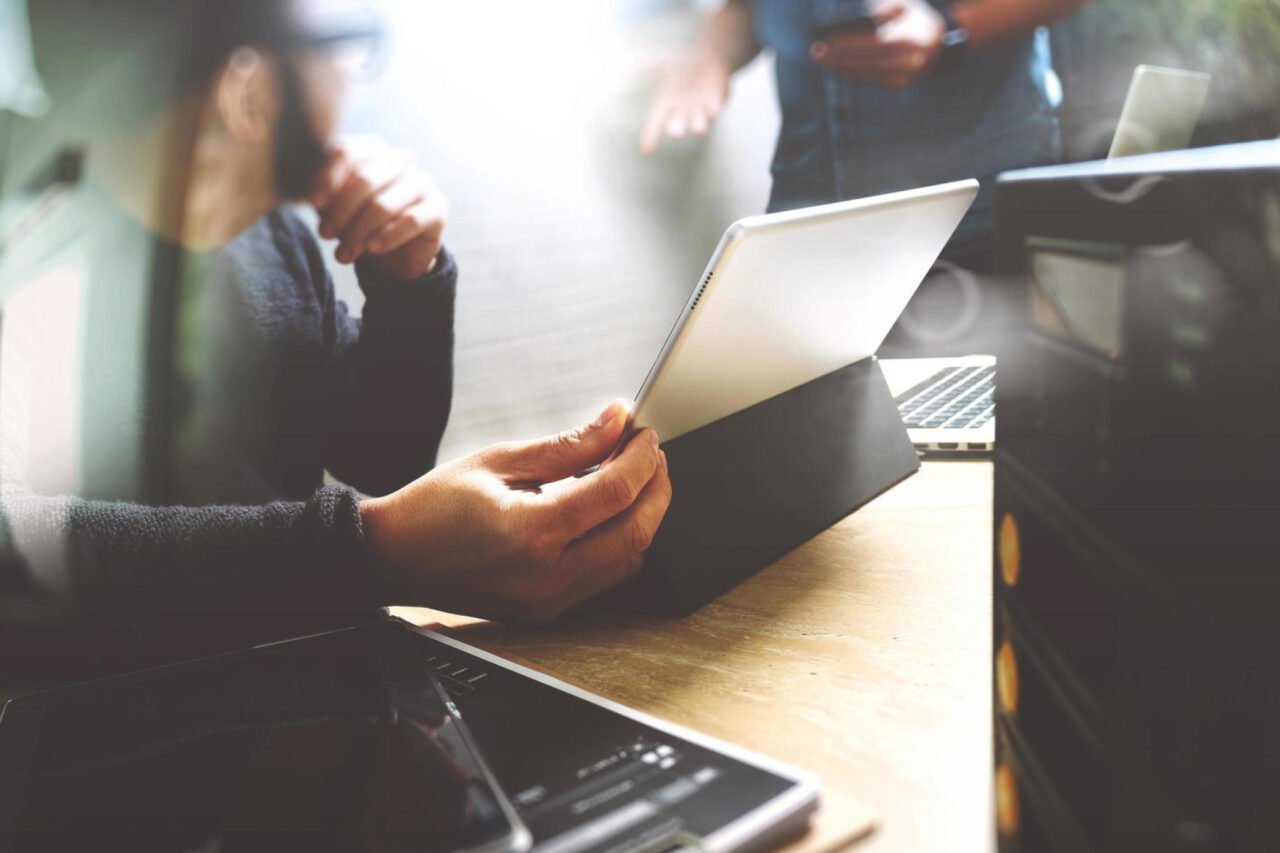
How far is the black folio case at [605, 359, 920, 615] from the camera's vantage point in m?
0.63

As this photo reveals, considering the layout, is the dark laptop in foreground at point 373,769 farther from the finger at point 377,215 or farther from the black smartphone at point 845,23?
the black smartphone at point 845,23

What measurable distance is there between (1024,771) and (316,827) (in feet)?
0.93

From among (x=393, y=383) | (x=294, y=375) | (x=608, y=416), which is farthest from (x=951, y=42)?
(x=608, y=416)

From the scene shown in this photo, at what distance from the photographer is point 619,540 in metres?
0.60

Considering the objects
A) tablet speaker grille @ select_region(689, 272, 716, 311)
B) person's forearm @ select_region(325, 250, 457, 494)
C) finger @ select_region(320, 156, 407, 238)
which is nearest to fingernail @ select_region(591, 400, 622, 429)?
tablet speaker grille @ select_region(689, 272, 716, 311)

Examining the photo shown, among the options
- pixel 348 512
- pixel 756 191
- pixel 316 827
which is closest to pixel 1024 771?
pixel 316 827

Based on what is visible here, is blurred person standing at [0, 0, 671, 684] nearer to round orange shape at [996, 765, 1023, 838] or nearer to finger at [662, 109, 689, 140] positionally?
round orange shape at [996, 765, 1023, 838]

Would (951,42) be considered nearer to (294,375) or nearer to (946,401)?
(946,401)

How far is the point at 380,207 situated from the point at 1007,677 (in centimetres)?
119

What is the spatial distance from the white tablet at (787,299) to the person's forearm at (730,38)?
1154 millimetres

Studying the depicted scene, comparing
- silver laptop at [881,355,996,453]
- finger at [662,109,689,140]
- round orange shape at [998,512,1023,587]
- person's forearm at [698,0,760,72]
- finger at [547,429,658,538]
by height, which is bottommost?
silver laptop at [881,355,996,453]

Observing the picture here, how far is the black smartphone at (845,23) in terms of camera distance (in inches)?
69.6

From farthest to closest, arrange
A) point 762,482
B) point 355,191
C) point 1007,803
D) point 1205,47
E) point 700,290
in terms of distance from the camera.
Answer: point 1205,47 < point 355,191 < point 762,482 < point 700,290 < point 1007,803

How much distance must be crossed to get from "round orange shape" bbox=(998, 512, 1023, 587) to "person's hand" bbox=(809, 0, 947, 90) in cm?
160
